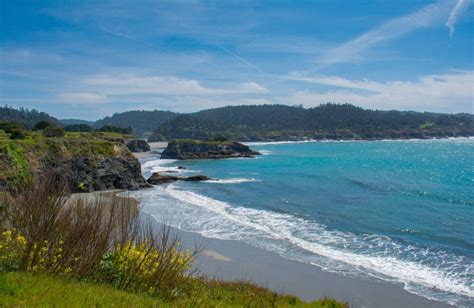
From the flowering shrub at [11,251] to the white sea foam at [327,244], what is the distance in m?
14.8

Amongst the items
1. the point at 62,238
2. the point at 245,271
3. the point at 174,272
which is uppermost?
the point at 62,238

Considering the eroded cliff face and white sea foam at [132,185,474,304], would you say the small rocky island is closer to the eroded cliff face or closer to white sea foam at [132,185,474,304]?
the eroded cliff face


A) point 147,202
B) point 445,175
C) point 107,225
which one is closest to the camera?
point 107,225

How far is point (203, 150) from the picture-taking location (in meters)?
113

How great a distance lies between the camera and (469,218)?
3045cm

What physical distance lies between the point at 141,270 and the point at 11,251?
3.33m

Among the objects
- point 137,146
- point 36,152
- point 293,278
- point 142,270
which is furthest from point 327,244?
point 137,146

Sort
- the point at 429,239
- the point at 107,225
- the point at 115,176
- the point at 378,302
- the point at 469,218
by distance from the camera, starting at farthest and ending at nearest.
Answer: the point at 115,176, the point at 469,218, the point at 429,239, the point at 378,302, the point at 107,225

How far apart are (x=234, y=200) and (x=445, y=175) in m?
38.6

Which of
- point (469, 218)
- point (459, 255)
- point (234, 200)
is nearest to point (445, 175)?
point (469, 218)

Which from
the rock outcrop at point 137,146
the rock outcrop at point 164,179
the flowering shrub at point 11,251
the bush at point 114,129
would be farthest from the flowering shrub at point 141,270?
the rock outcrop at point 137,146

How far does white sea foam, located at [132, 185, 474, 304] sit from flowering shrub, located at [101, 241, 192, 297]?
11920 millimetres

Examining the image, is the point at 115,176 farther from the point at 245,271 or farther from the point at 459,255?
the point at 459,255

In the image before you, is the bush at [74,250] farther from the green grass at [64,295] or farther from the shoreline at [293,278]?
Result: the shoreline at [293,278]
